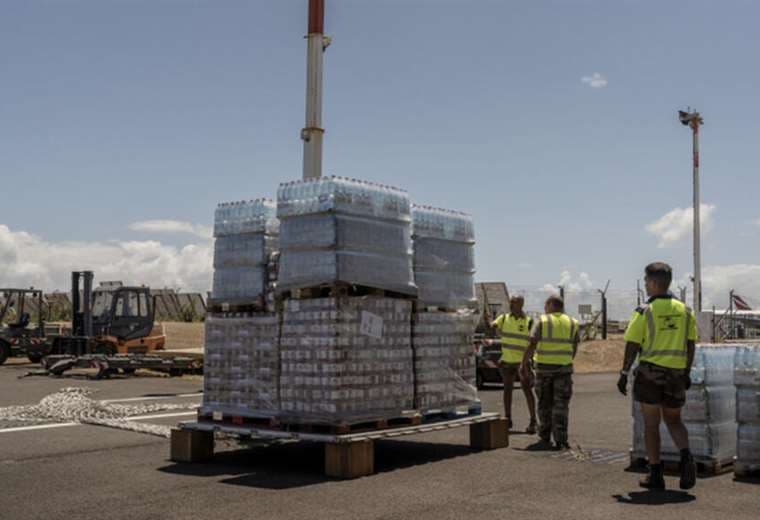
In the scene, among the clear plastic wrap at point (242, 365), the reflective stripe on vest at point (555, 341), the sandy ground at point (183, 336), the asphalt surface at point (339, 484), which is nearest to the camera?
the asphalt surface at point (339, 484)

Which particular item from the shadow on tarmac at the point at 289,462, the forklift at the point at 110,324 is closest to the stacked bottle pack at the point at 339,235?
the shadow on tarmac at the point at 289,462

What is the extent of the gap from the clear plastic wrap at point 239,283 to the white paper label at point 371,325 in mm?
1219

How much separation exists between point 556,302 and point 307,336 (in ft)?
12.3

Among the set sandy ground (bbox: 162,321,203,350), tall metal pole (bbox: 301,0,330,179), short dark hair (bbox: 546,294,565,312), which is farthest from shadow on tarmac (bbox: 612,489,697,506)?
sandy ground (bbox: 162,321,203,350)

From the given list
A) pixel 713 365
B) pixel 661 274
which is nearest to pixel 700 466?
pixel 713 365

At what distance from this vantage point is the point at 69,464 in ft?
30.9

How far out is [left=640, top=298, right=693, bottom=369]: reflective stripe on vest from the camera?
25.4 ft

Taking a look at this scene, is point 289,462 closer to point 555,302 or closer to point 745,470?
point 555,302

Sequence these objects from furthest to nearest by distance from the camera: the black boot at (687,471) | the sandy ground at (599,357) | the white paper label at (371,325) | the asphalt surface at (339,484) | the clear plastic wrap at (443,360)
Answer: the sandy ground at (599,357), the clear plastic wrap at (443,360), the white paper label at (371,325), the black boot at (687,471), the asphalt surface at (339,484)

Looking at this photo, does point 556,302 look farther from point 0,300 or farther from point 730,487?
point 0,300

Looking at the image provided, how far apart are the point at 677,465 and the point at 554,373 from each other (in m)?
2.16

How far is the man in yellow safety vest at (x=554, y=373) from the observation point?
10320 millimetres

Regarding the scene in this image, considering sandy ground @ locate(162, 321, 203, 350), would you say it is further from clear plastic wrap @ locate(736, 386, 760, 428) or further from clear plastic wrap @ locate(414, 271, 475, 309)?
clear plastic wrap @ locate(736, 386, 760, 428)

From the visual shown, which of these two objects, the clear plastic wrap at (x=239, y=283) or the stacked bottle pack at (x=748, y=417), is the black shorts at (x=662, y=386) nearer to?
the stacked bottle pack at (x=748, y=417)
